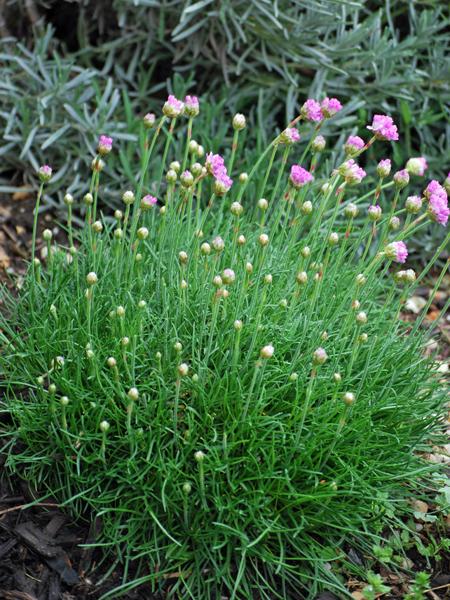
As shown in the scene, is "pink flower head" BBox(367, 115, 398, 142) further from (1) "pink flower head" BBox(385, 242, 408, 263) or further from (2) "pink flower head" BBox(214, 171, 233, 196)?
(2) "pink flower head" BBox(214, 171, 233, 196)

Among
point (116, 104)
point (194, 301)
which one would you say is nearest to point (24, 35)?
point (116, 104)

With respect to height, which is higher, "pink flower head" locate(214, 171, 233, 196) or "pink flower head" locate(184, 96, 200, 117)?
"pink flower head" locate(184, 96, 200, 117)

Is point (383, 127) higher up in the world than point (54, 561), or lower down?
higher up

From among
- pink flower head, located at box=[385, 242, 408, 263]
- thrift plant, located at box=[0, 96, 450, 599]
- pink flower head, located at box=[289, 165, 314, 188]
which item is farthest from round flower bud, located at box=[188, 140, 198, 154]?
pink flower head, located at box=[385, 242, 408, 263]

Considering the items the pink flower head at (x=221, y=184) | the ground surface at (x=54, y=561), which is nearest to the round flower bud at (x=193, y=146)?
the pink flower head at (x=221, y=184)

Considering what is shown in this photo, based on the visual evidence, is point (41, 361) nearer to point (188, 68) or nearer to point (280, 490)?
point (280, 490)

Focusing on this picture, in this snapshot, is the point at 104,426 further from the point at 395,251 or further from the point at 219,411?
the point at 395,251

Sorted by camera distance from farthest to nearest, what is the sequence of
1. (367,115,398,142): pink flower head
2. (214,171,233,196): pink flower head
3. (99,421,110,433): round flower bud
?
(367,115,398,142): pink flower head < (214,171,233,196): pink flower head < (99,421,110,433): round flower bud

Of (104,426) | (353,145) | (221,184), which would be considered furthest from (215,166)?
(104,426)
